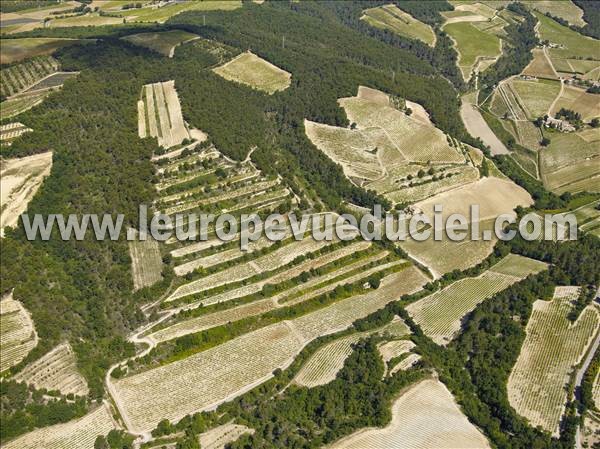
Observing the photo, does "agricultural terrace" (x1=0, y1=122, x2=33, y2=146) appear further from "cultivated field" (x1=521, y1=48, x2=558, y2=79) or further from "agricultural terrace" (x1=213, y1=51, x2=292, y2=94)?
"cultivated field" (x1=521, y1=48, x2=558, y2=79)

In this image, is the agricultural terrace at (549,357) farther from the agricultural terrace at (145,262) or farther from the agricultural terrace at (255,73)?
the agricultural terrace at (255,73)

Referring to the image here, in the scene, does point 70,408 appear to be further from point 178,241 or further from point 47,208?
point 47,208

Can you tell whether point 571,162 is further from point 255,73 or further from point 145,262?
point 145,262

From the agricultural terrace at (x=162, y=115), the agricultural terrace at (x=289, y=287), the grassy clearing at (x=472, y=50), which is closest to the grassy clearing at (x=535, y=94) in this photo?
the grassy clearing at (x=472, y=50)

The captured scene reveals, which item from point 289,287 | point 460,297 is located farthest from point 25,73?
point 460,297

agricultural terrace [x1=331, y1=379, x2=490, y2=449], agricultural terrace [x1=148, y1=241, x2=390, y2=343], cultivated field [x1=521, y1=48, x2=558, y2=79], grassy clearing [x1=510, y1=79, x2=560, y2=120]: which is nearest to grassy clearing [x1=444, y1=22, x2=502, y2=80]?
cultivated field [x1=521, y1=48, x2=558, y2=79]

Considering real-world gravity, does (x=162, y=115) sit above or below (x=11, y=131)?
below

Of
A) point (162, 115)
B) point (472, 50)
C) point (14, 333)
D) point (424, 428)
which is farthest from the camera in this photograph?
point (472, 50)

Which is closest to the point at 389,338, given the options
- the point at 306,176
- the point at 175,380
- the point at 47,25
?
the point at 175,380
